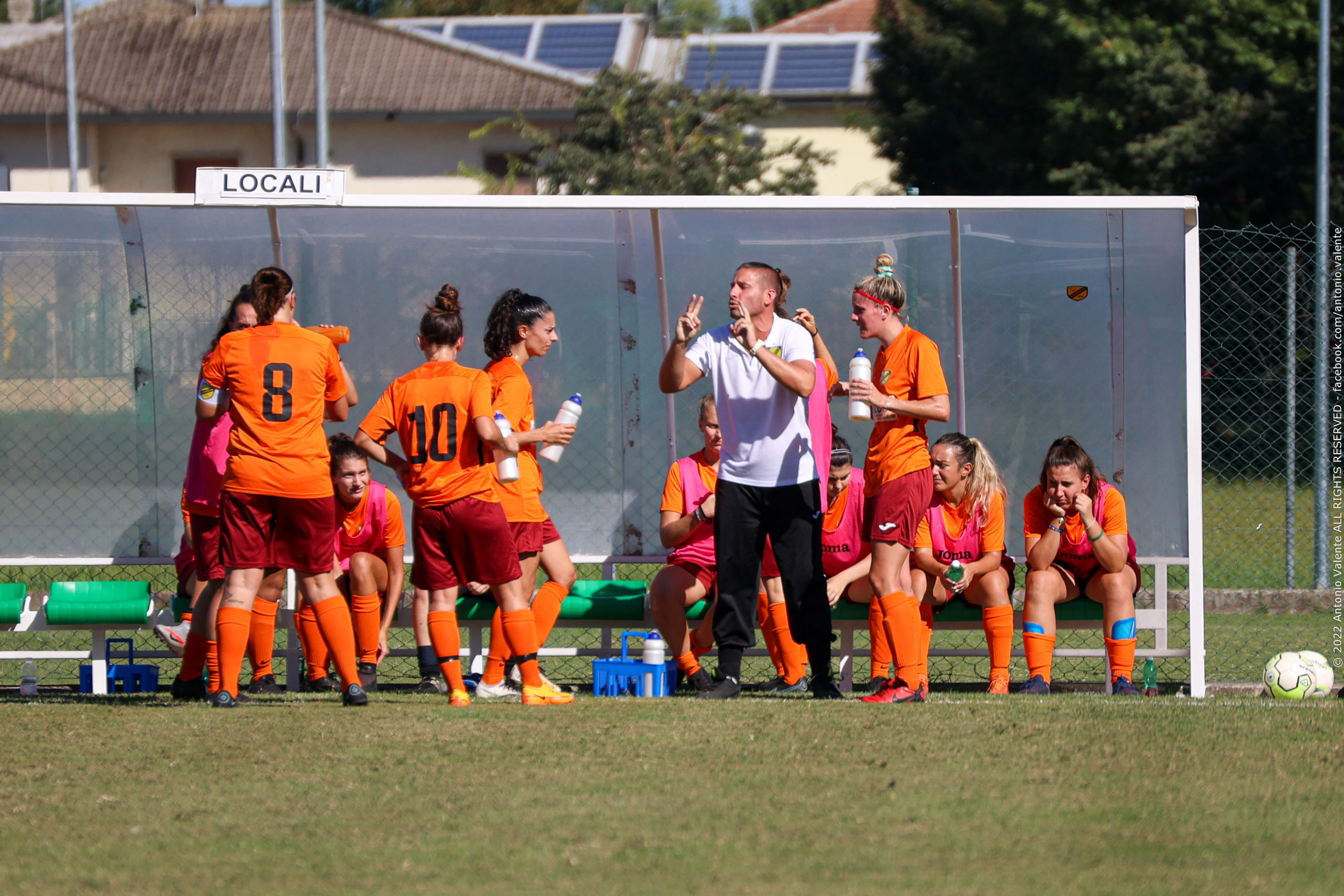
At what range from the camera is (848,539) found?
6.63 meters

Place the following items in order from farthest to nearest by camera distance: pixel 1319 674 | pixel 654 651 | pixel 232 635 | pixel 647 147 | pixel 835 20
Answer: pixel 835 20 < pixel 647 147 < pixel 654 651 < pixel 1319 674 < pixel 232 635

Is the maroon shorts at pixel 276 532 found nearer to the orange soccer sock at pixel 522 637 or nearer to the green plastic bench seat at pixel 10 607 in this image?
the orange soccer sock at pixel 522 637

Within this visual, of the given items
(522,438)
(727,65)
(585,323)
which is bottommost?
(522,438)

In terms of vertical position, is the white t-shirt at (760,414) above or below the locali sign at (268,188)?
below

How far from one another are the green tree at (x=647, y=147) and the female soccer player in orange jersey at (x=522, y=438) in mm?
16002

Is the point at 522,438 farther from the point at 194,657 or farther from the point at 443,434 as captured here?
the point at 194,657

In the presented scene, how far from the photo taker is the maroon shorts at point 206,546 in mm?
6062

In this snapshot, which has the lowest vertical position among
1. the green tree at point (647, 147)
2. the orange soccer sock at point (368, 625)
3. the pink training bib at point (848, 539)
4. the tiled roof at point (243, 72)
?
the orange soccer sock at point (368, 625)

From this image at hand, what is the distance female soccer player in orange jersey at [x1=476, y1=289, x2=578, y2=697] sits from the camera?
575cm

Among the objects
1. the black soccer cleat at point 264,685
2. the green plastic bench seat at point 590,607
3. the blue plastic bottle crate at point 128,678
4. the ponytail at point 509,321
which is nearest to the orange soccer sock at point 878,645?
the green plastic bench seat at point 590,607

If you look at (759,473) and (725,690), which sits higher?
(759,473)

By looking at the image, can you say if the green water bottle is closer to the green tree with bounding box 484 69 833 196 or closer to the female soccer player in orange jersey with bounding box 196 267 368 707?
the female soccer player in orange jersey with bounding box 196 267 368 707

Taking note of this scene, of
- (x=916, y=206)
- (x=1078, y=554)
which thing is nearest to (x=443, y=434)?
(x=916, y=206)

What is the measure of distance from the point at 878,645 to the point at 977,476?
86 centimetres
